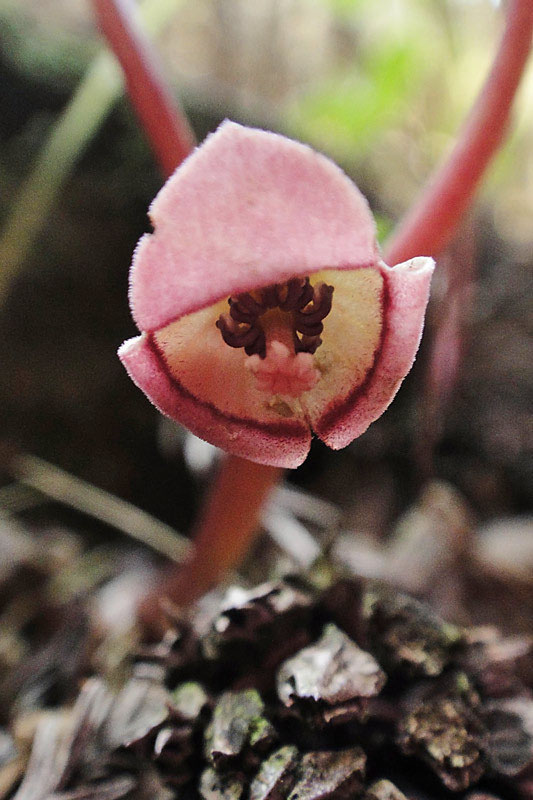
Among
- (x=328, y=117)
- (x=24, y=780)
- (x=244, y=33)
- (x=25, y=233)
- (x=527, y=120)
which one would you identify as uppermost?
(x=244, y=33)

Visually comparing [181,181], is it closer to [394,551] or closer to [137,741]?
[137,741]

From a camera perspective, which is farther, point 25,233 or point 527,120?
point 527,120

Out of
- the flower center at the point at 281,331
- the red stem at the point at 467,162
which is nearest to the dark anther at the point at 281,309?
the flower center at the point at 281,331

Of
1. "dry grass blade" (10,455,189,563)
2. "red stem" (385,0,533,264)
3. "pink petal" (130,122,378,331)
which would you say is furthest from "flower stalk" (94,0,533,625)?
"pink petal" (130,122,378,331)

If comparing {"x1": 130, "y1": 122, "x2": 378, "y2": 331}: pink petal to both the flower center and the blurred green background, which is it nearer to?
the flower center

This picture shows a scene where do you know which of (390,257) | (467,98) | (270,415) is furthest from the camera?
(467,98)

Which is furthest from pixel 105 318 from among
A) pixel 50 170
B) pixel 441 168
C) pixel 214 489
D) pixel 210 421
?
pixel 210 421

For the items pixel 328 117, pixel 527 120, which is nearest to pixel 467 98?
pixel 527 120
